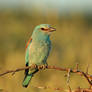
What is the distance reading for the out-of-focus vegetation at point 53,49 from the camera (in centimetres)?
611

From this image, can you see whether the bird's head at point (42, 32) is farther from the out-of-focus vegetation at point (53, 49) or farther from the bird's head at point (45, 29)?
the out-of-focus vegetation at point (53, 49)

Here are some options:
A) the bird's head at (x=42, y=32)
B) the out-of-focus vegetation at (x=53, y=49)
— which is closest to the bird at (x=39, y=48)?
the bird's head at (x=42, y=32)

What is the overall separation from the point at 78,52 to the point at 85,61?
1.25 ft

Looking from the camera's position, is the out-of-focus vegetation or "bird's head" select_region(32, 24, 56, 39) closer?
"bird's head" select_region(32, 24, 56, 39)

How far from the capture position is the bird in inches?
221

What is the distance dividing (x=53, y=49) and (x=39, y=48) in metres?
3.43

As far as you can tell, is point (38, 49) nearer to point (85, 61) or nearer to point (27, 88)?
point (27, 88)

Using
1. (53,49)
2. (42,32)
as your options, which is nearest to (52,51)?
(53,49)

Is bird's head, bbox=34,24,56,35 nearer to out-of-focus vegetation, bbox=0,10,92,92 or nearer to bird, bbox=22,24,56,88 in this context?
bird, bbox=22,24,56,88

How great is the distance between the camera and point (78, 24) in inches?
404

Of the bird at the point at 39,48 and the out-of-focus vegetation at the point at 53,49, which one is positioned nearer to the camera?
the bird at the point at 39,48

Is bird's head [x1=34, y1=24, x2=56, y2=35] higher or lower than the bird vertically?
higher

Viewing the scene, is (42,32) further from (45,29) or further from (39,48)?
(39,48)

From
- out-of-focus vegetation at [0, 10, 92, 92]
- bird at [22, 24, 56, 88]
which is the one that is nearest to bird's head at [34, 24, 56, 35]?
bird at [22, 24, 56, 88]
